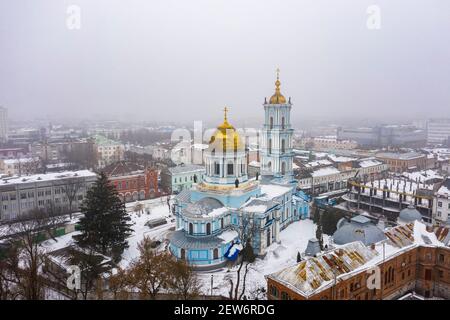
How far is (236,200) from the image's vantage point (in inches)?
935

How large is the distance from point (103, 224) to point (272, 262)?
1142cm

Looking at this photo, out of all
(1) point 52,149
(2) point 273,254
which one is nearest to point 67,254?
(2) point 273,254

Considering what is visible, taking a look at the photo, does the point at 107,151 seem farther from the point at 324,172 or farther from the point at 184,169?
the point at 324,172

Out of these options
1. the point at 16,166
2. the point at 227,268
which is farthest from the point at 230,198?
the point at 16,166

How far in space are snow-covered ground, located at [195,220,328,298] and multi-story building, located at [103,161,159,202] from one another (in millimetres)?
18166

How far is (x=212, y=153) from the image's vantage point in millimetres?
24719

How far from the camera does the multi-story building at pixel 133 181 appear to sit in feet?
124

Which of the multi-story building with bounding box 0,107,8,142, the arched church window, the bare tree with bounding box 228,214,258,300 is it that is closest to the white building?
the arched church window

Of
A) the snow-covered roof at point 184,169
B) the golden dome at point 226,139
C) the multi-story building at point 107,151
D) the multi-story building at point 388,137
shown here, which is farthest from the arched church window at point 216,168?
the multi-story building at point 388,137

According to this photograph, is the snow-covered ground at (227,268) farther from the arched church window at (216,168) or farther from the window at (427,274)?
the window at (427,274)

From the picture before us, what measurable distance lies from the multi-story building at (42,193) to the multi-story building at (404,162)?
46.5 meters
